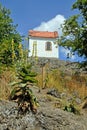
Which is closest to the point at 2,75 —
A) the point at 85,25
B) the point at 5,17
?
the point at 5,17

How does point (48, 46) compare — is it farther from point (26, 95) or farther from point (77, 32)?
point (26, 95)

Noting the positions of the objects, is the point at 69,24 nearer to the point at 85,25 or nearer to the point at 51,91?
the point at 85,25

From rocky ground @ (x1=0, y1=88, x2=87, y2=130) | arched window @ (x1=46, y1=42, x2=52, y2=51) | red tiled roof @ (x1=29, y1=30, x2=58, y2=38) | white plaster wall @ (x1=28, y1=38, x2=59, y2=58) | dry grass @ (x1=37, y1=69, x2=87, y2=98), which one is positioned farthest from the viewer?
red tiled roof @ (x1=29, y1=30, x2=58, y2=38)

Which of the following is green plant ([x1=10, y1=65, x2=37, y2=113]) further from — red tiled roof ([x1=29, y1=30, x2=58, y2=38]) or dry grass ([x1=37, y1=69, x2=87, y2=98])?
red tiled roof ([x1=29, y1=30, x2=58, y2=38])

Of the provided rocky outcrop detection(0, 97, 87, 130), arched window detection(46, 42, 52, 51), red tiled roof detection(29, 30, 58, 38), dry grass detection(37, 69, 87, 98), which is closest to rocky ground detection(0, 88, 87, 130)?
rocky outcrop detection(0, 97, 87, 130)

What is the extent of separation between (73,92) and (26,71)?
24.7 feet

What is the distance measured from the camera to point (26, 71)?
407 inches

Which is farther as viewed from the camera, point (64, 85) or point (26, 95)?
point (64, 85)

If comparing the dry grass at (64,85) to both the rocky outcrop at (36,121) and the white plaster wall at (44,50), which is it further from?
the white plaster wall at (44,50)

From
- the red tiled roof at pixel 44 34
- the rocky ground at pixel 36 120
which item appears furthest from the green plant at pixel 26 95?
the red tiled roof at pixel 44 34

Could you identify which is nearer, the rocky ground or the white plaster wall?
the rocky ground

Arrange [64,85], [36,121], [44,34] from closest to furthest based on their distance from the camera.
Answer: [36,121], [64,85], [44,34]

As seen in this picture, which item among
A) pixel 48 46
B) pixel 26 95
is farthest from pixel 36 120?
pixel 48 46

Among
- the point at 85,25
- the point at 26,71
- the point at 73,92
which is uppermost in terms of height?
the point at 85,25
